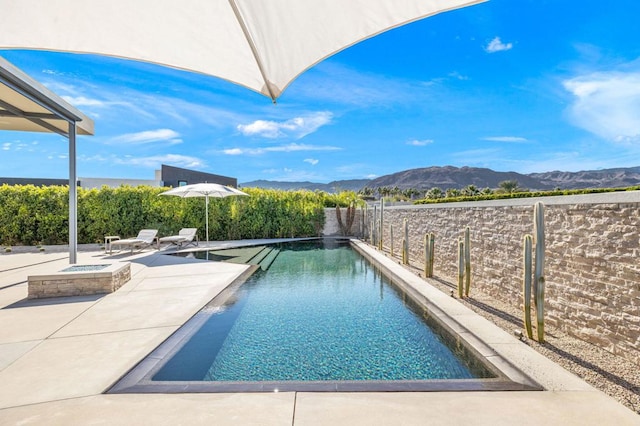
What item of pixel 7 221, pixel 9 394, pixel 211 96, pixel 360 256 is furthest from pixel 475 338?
pixel 211 96

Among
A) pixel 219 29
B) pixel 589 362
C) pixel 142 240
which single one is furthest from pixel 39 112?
pixel 589 362

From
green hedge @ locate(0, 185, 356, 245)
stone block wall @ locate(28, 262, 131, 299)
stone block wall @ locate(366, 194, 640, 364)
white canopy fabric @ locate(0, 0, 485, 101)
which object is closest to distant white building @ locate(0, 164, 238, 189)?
green hedge @ locate(0, 185, 356, 245)

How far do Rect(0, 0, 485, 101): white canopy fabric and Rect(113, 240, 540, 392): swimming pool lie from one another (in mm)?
2580

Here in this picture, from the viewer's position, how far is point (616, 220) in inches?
127

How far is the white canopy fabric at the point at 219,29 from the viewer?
239 centimetres

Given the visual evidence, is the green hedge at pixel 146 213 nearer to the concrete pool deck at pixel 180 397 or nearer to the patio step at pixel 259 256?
the patio step at pixel 259 256

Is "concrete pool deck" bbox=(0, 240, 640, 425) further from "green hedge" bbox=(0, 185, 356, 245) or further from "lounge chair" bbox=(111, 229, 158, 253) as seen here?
"green hedge" bbox=(0, 185, 356, 245)

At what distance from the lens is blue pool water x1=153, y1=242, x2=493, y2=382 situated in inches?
125

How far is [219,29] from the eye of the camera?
2721 millimetres

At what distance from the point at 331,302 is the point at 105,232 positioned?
11324mm

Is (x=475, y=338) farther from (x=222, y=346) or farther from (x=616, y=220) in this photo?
(x=222, y=346)

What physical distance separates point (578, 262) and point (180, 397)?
13.4 ft

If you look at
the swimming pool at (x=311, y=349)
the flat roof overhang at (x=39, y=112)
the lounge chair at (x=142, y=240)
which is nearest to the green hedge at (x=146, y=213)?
the lounge chair at (x=142, y=240)

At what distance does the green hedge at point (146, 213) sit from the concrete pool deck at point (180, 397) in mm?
9728
